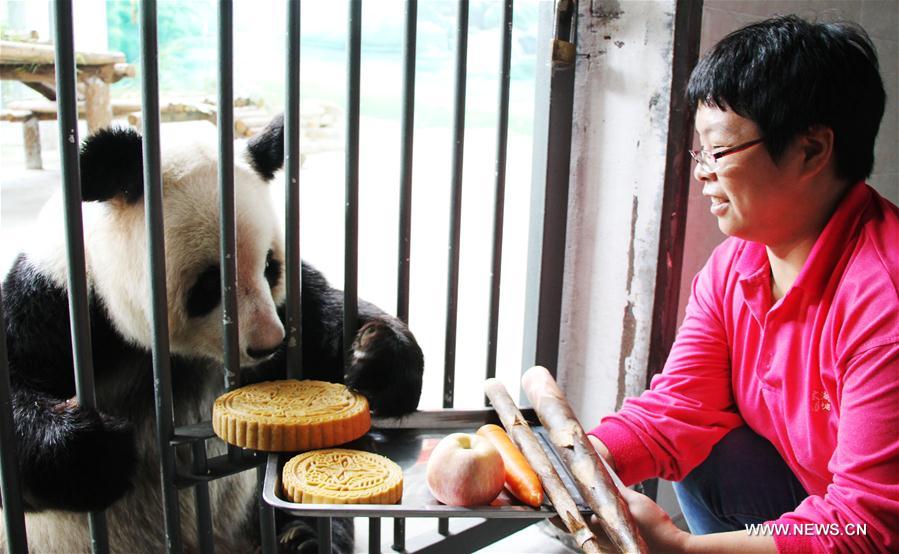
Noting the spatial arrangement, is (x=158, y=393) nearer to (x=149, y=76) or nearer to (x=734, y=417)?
(x=149, y=76)

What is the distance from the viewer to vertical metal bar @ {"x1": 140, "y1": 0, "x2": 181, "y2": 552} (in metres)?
1.15

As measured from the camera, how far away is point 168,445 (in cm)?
133

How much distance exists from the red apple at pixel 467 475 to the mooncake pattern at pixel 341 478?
68 millimetres

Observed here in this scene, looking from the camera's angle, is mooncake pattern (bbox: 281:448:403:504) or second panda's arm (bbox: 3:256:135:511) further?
second panda's arm (bbox: 3:256:135:511)

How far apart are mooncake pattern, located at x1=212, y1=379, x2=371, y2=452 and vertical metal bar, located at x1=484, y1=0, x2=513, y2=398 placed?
0.50m

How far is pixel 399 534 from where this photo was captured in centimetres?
180

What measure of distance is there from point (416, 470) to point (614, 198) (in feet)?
3.07

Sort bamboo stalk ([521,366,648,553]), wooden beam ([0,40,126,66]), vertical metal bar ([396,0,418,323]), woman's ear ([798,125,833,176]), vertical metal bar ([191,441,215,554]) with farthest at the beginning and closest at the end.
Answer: wooden beam ([0,40,126,66]) < vertical metal bar ([396,0,418,323]) < vertical metal bar ([191,441,215,554]) < woman's ear ([798,125,833,176]) < bamboo stalk ([521,366,648,553])

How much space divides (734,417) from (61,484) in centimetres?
126

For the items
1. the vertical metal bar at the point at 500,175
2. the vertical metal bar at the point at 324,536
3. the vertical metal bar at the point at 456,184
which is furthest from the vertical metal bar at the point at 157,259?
the vertical metal bar at the point at 500,175

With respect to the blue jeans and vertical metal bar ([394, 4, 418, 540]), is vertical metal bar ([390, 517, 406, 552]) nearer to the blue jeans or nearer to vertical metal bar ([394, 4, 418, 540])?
vertical metal bar ([394, 4, 418, 540])

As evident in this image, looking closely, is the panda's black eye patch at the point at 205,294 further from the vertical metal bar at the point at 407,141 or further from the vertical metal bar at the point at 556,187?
the vertical metal bar at the point at 556,187

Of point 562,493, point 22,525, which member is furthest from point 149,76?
point 562,493

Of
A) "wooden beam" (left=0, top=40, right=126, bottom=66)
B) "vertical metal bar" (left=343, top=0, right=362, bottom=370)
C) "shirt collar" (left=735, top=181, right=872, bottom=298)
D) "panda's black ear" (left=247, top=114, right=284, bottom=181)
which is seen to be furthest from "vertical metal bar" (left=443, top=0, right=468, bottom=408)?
"wooden beam" (left=0, top=40, right=126, bottom=66)
